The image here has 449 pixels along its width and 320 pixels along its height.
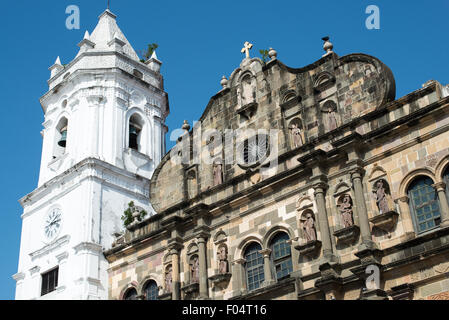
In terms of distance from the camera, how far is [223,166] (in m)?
24.6

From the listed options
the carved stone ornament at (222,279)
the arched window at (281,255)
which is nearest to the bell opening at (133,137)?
the carved stone ornament at (222,279)

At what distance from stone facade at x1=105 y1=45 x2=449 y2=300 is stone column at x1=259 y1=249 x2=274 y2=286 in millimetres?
33

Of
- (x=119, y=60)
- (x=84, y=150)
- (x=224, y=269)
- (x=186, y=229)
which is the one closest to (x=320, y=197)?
(x=224, y=269)

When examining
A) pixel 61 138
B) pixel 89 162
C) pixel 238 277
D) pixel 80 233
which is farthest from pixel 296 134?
pixel 61 138

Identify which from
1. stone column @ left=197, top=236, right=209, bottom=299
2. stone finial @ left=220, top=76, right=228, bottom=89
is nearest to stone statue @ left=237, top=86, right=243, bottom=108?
stone finial @ left=220, top=76, right=228, bottom=89

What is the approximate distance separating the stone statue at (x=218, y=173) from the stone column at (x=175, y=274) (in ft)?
9.24

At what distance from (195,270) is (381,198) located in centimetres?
717

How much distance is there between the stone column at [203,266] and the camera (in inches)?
876

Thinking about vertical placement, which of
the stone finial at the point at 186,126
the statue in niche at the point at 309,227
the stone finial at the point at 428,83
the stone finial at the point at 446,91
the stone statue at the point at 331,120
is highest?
the stone finial at the point at 186,126

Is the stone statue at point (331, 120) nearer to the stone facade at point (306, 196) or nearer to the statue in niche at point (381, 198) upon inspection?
the stone facade at point (306, 196)

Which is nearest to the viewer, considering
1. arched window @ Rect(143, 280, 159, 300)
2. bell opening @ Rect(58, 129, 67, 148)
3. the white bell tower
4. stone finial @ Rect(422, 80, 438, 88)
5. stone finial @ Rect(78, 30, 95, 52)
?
stone finial @ Rect(422, 80, 438, 88)

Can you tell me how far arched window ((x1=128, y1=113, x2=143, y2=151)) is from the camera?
39938 millimetres

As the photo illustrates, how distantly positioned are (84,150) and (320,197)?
772 inches
